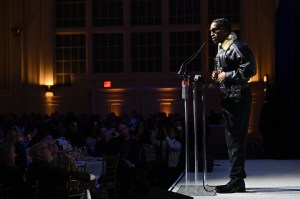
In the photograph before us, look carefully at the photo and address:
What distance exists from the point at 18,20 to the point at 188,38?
538 cm

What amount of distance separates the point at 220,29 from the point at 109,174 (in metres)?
4.47

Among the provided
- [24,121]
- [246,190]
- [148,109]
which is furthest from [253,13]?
[246,190]

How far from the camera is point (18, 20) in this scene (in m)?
19.9

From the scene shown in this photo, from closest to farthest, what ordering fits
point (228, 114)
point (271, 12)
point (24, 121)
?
point (228, 114)
point (24, 121)
point (271, 12)

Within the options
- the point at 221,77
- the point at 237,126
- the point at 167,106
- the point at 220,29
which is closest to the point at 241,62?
the point at 221,77

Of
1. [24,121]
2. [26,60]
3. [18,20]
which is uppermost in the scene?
[18,20]

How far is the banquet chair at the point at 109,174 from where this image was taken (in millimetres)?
8781

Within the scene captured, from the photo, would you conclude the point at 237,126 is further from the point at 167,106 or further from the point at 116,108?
the point at 116,108

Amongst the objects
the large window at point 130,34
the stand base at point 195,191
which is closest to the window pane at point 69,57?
the large window at point 130,34

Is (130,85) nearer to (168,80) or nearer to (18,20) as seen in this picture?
(168,80)

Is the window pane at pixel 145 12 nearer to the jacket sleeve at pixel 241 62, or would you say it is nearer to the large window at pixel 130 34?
the large window at pixel 130 34

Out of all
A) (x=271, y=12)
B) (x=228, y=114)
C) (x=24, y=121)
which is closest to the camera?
(x=228, y=114)

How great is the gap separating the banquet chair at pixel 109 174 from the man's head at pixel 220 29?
385 centimetres

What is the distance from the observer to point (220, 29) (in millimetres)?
5230
